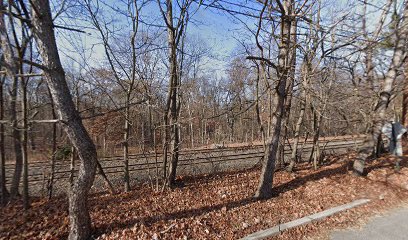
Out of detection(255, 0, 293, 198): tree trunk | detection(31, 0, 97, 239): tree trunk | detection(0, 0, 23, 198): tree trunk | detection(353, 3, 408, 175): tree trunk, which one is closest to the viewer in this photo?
detection(31, 0, 97, 239): tree trunk

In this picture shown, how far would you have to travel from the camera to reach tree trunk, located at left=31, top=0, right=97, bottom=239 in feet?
9.75

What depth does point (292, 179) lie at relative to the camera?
6758 mm

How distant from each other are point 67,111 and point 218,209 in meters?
3.38

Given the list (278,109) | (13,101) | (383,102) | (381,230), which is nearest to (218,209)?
(278,109)

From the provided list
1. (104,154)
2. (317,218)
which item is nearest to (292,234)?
(317,218)

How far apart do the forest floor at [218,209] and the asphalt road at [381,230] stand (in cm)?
19

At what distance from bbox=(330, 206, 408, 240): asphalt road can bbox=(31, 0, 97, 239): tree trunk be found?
418cm

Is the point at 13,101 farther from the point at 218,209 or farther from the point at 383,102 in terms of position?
the point at 383,102

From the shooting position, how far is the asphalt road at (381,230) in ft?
→ 12.0

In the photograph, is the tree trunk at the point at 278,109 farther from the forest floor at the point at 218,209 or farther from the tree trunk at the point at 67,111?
the tree trunk at the point at 67,111

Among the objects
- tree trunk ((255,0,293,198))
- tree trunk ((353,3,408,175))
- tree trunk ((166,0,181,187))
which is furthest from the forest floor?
tree trunk ((166,0,181,187))

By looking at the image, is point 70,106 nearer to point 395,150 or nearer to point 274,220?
point 274,220

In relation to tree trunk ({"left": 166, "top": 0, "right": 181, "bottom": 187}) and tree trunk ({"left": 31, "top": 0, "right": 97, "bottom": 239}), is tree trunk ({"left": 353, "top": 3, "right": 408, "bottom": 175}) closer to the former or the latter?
tree trunk ({"left": 166, "top": 0, "right": 181, "bottom": 187})

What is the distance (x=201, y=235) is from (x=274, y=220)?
4.93ft
